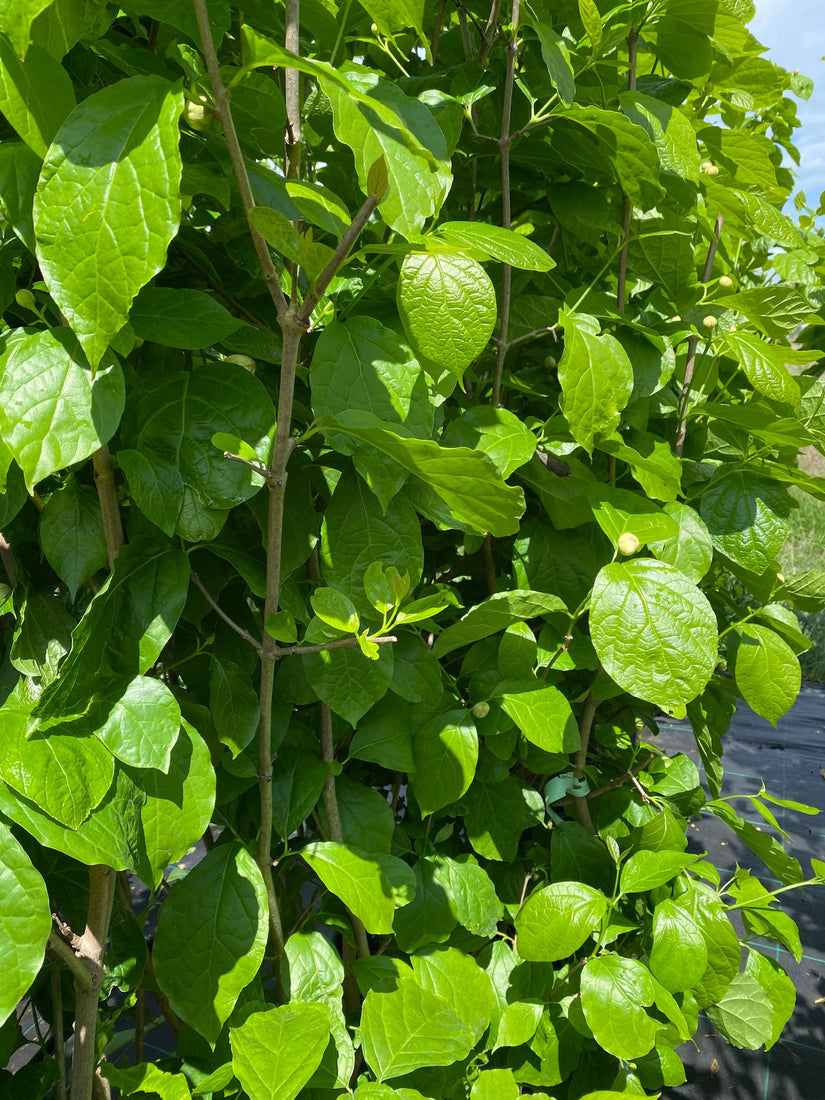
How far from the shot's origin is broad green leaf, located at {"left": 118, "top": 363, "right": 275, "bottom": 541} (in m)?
0.67

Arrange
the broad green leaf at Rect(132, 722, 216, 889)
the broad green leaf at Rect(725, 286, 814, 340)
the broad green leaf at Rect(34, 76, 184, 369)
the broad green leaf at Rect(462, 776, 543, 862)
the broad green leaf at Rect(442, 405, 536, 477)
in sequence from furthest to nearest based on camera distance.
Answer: the broad green leaf at Rect(462, 776, 543, 862), the broad green leaf at Rect(725, 286, 814, 340), the broad green leaf at Rect(442, 405, 536, 477), the broad green leaf at Rect(132, 722, 216, 889), the broad green leaf at Rect(34, 76, 184, 369)

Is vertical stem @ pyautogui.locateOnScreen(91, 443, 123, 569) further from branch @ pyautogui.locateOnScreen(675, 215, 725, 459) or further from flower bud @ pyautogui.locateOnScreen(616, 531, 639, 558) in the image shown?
branch @ pyautogui.locateOnScreen(675, 215, 725, 459)

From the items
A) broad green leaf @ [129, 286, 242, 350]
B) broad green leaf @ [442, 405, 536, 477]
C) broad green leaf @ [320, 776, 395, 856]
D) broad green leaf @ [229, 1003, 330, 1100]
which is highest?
broad green leaf @ [129, 286, 242, 350]

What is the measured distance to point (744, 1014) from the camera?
3.95ft

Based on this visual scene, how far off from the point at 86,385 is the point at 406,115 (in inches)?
11.9

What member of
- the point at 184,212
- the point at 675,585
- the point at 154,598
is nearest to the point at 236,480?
the point at 154,598

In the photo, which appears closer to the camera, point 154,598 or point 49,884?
point 154,598

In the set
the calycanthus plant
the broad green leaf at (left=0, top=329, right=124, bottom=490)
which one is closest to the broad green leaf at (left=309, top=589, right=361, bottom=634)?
the calycanthus plant

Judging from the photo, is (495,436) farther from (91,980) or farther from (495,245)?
(91,980)

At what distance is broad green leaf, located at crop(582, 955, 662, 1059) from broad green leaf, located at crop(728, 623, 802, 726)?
0.39 metres

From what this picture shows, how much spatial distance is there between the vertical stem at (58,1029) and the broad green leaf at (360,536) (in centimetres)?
67

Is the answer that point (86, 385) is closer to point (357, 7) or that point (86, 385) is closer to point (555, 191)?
point (357, 7)

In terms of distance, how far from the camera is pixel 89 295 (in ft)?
1.59

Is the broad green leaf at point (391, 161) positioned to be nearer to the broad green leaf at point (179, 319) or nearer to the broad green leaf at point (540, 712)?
the broad green leaf at point (179, 319)
